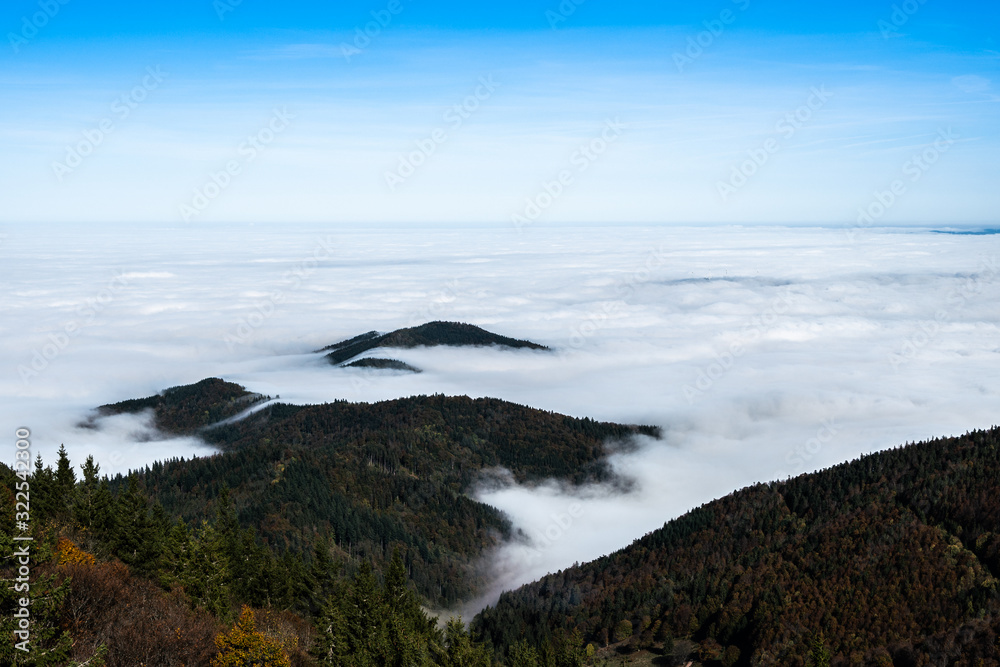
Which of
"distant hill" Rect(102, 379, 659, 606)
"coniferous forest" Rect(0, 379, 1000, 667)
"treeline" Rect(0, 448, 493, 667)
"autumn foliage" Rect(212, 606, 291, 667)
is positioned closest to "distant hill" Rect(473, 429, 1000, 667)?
"coniferous forest" Rect(0, 379, 1000, 667)

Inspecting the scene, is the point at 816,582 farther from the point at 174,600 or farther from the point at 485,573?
the point at 174,600

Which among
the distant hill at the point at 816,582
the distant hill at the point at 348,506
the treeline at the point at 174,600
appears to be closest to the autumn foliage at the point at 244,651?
the treeline at the point at 174,600

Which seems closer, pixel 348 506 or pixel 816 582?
pixel 816 582

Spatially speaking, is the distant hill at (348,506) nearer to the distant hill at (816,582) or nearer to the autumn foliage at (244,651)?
the distant hill at (816,582)

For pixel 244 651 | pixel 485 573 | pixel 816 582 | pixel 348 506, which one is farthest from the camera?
pixel 485 573

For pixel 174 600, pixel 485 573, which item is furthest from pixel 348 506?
pixel 174 600

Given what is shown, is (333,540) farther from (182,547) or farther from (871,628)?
(871,628)

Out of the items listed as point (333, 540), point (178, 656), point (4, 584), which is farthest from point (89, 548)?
point (333, 540)
